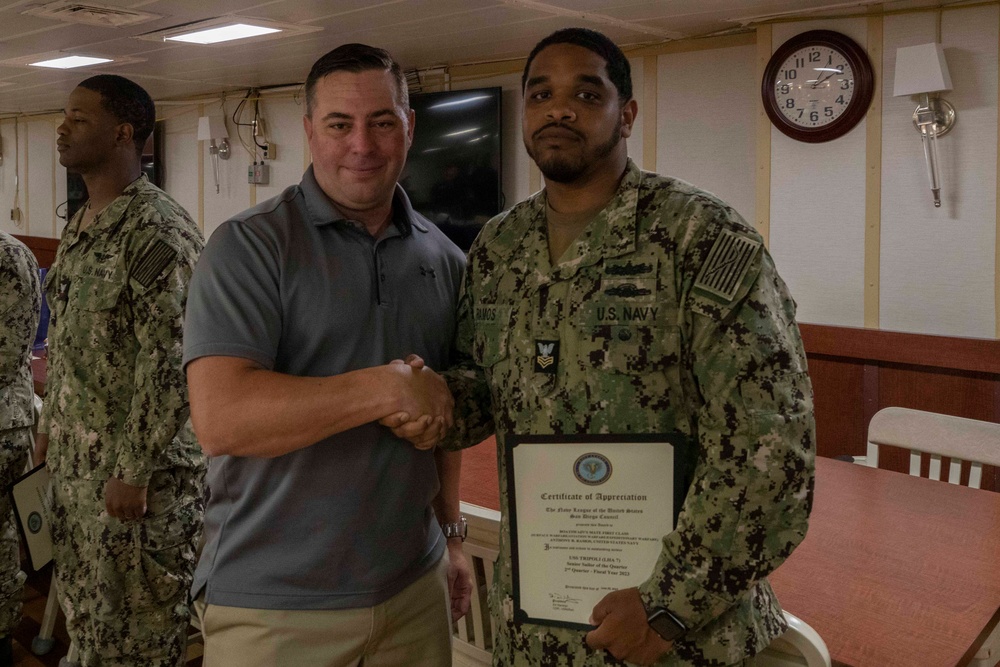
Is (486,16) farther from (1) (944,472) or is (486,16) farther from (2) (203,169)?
(2) (203,169)

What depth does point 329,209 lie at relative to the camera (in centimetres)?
148

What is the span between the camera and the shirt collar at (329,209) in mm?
1473

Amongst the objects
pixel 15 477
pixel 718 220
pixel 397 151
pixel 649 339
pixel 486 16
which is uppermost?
pixel 486 16

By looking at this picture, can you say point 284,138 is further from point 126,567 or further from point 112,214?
point 126,567

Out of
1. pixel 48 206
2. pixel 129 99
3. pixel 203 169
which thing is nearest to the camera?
pixel 129 99

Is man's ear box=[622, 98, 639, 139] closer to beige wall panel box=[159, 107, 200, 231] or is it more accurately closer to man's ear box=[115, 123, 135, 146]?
man's ear box=[115, 123, 135, 146]

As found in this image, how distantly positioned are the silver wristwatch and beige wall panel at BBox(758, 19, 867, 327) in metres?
2.92

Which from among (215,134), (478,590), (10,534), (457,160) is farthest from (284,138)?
(478,590)

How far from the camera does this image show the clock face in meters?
3.85

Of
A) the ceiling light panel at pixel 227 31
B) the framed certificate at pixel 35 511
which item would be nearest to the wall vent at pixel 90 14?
the ceiling light panel at pixel 227 31

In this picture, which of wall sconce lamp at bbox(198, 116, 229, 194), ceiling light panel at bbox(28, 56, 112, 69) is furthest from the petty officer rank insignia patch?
wall sconce lamp at bbox(198, 116, 229, 194)

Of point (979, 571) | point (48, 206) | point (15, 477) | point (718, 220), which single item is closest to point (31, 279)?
point (15, 477)

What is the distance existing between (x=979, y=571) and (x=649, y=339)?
0.99 metres

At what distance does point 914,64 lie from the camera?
139 inches
